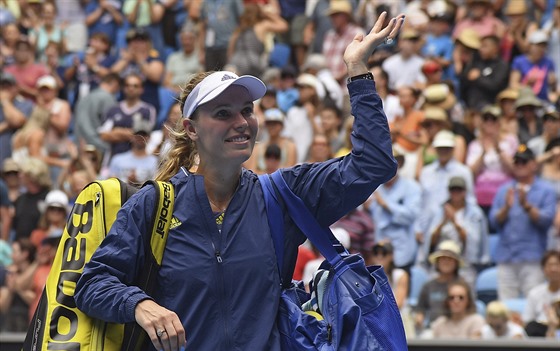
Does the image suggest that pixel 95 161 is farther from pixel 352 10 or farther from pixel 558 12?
pixel 558 12

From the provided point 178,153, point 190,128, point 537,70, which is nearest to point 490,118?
point 537,70

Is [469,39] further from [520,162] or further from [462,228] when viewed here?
[462,228]

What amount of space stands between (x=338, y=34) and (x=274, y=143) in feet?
9.33

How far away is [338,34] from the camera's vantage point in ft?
50.3

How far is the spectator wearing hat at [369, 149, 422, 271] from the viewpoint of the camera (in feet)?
38.3

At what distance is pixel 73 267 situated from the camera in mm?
4523

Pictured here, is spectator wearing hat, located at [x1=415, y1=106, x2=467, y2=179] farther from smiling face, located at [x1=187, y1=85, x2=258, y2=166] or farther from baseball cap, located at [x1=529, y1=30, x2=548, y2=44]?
smiling face, located at [x1=187, y1=85, x2=258, y2=166]

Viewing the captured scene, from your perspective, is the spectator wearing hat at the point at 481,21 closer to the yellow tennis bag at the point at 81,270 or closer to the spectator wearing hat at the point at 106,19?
the spectator wearing hat at the point at 106,19

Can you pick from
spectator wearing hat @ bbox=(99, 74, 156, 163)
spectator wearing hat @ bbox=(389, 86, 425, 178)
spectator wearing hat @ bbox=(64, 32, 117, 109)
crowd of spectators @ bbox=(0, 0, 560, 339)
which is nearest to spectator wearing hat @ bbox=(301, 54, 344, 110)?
crowd of spectators @ bbox=(0, 0, 560, 339)

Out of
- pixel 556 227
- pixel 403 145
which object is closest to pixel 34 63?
pixel 403 145

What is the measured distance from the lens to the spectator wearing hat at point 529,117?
12.6m

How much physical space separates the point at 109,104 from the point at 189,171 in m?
10.2

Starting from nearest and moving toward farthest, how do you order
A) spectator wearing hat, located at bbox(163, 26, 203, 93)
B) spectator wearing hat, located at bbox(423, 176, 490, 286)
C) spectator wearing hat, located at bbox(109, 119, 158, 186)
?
spectator wearing hat, located at bbox(423, 176, 490, 286)
spectator wearing hat, located at bbox(109, 119, 158, 186)
spectator wearing hat, located at bbox(163, 26, 203, 93)

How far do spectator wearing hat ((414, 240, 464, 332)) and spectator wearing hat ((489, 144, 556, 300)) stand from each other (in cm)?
52
